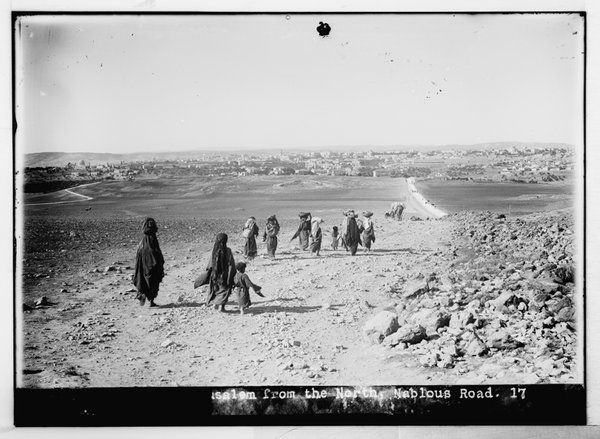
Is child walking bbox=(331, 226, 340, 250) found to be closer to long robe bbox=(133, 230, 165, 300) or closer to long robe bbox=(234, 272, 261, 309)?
long robe bbox=(234, 272, 261, 309)

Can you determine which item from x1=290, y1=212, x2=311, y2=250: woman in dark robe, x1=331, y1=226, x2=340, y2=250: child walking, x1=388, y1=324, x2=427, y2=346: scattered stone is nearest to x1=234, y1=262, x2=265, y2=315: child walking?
x1=290, y1=212, x2=311, y2=250: woman in dark robe

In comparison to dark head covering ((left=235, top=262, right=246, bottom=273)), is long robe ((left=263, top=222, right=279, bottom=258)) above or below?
above

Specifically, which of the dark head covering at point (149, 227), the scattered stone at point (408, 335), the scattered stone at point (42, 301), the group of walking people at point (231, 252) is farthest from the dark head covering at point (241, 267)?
the scattered stone at point (42, 301)

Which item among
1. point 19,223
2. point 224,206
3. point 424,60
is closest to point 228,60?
point 224,206

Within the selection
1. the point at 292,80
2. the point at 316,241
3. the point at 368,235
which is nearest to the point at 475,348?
the point at 368,235

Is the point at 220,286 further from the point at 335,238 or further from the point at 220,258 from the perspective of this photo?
the point at 335,238

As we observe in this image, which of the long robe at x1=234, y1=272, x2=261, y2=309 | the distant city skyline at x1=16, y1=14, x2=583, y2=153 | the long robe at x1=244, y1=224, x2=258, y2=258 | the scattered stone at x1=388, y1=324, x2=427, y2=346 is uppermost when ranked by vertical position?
the distant city skyline at x1=16, y1=14, x2=583, y2=153
